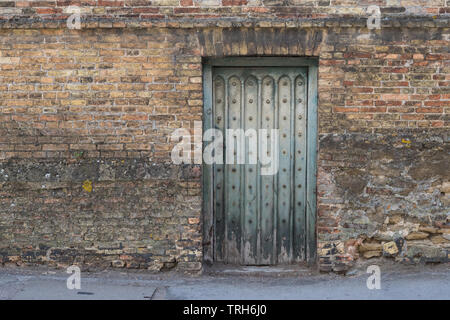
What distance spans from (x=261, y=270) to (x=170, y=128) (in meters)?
1.89

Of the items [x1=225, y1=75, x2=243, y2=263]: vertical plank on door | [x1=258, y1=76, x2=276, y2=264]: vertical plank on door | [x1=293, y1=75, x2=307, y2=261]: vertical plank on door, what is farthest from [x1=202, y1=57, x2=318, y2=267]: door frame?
[x1=258, y1=76, x2=276, y2=264]: vertical plank on door

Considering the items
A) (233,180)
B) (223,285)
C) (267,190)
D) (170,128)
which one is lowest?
(223,285)

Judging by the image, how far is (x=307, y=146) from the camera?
16.5ft

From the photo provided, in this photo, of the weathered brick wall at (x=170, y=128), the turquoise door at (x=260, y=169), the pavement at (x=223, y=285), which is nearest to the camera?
the pavement at (x=223, y=285)

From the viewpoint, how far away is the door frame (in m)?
4.90

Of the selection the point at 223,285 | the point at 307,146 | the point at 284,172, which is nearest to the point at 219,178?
the point at 284,172

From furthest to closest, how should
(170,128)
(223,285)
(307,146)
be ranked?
(307,146) → (170,128) → (223,285)

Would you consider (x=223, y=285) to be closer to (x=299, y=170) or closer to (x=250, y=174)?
(x=250, y=174)

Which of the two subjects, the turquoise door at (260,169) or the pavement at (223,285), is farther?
the turquoise door at (260,169)

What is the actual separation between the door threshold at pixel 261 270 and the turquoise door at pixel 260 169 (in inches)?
3.0

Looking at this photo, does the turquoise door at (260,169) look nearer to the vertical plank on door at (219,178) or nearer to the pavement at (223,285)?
the vertical plank on door at (219,178)

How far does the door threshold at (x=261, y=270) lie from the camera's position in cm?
496

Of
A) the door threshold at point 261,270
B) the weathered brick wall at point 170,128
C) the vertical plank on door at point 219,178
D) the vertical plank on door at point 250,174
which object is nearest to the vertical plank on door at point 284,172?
the door threshold at point 261,270

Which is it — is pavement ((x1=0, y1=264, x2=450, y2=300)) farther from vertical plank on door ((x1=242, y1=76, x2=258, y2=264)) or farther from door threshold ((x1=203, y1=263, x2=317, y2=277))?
vertical plank on door ((x1=242, y1=76, x2=258, y2=264))
